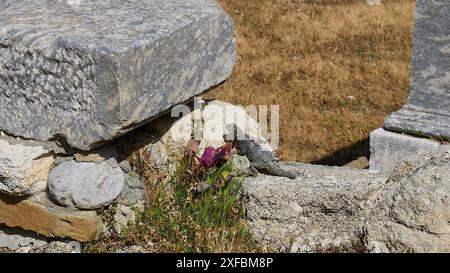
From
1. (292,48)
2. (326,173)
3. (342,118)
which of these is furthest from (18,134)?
(292,48)

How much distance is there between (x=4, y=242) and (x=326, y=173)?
62.7 inches

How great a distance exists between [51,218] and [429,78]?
2.67 metres

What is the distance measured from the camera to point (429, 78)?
5.36 m

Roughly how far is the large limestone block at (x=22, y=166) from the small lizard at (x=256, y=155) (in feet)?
3.15

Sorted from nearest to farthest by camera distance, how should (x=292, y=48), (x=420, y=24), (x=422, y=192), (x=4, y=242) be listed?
(x=422, y=192), (x=4, y=242), (x=420, y=24), (x=292, y=48)

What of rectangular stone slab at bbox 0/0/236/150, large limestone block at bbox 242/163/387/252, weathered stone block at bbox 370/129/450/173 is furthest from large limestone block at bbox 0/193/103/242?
weathered stone block at bbox 370/129/450/173

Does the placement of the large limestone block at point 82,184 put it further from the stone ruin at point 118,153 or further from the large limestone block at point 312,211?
the large limestone block at point 312,211

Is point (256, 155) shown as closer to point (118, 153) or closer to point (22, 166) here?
point (118, 153)

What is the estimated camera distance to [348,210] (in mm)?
3793

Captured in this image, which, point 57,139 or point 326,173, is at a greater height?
point 57,139

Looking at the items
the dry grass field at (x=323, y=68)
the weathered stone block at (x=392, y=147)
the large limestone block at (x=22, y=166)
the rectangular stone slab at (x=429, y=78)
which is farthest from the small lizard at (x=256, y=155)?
the dry grass field at (x=323, y=68)

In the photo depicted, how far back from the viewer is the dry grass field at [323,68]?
22.5 feet

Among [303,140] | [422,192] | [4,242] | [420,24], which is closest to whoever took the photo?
[422,192]

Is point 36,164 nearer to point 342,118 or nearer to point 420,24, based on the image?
point 420,24
